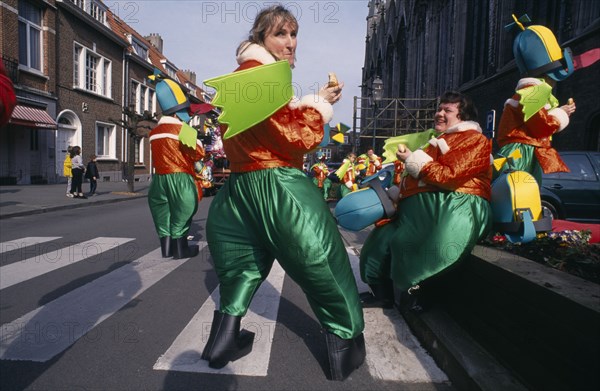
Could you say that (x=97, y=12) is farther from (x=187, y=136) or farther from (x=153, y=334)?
(x=153, y=334)

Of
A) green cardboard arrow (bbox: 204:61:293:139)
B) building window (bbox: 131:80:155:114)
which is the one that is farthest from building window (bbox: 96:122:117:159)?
green cardboard arrow (bbox: 204:61:293:139)

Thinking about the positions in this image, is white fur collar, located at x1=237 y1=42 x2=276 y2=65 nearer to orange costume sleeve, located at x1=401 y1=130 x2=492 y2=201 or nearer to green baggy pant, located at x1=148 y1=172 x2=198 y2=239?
orange costume sleeve, located at x1=401 y1=130 x2=492 y2=201

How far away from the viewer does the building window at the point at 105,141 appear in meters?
24.0

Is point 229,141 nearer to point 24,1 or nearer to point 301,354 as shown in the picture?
point 301,354

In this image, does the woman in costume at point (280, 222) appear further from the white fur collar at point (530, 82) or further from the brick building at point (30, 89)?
the brick building at point (30, 89)

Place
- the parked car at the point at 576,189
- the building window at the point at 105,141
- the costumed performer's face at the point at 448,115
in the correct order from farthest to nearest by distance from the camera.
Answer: the building window at the point at 105,141
the parked car at the point at 576,189
the costumed performer's face at the point at 448,115

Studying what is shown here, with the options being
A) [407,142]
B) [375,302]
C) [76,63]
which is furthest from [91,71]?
[375,302]

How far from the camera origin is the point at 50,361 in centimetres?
238

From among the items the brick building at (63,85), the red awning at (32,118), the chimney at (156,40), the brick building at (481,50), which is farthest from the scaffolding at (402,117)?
the chimney at (156,40)

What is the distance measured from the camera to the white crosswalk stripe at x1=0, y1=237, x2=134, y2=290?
414cm

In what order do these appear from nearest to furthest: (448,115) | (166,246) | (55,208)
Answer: (448,115) → (166,246) → (55,208)

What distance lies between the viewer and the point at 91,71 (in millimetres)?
23141

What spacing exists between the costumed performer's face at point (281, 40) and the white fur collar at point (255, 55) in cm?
10

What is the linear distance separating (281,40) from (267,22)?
0.12 m
